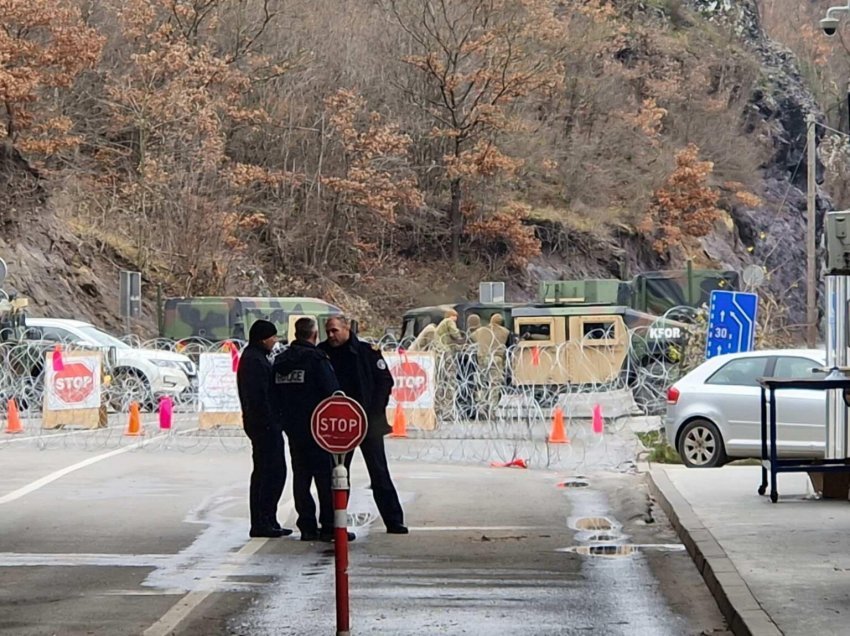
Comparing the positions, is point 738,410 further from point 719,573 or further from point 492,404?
point 719,573

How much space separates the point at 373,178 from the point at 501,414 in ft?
78.7

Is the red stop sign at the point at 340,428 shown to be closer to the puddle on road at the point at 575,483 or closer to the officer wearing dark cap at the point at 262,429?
the officer wearing dark cap at the point at 262,429

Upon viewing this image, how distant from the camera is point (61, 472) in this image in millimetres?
16875

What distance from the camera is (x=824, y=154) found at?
64.8 meters

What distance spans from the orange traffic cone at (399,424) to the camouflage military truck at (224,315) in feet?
35.9

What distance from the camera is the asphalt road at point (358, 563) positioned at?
8.33 metres

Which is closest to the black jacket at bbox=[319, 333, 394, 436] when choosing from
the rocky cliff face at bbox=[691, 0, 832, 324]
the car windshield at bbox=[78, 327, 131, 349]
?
the car windshield at bbox=[78, 327, 131, 349]

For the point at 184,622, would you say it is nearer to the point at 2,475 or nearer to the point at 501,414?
the point at 2,475

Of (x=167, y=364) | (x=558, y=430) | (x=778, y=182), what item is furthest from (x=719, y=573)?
(x=778, y=182)

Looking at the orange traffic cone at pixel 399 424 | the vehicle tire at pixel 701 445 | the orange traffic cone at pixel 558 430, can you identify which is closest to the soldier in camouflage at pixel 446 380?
the orange traffic cone at pixel 399 424

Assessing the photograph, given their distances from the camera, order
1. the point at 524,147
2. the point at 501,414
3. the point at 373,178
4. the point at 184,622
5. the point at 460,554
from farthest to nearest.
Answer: the point at 524,147, the point at 373,178, the point at 501,414, the point at 460,554, the point at 184,622

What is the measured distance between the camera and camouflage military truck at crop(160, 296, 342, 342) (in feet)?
106

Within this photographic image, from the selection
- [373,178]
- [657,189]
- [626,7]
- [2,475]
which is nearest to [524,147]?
[657,189]

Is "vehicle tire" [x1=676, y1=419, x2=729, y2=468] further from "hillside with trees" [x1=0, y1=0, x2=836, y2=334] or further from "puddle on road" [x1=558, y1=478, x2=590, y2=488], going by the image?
"hillside with trees" [x1=0, y1=0, x2=836, y2=334]
